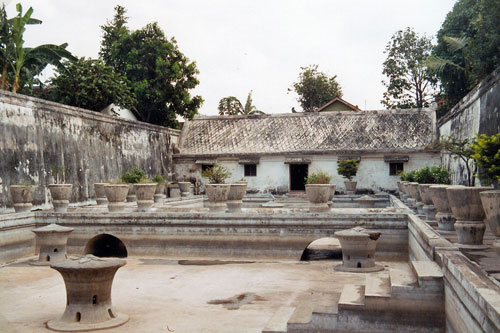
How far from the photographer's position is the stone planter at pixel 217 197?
1201 centimetres

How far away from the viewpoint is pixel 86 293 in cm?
619

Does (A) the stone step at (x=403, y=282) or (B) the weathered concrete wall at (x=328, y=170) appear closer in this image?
(A) the stone step at (x=403, y=282)

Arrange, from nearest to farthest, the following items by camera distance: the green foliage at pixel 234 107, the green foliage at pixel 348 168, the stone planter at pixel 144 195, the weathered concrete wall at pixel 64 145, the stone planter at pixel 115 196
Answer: the stone planter at pixel 115 196, the stone planter at pixel 144 195, the weathered concrete wall at pixel 64 145, the green foliage at pixel 348 168, the green foliage at pixel 234 107

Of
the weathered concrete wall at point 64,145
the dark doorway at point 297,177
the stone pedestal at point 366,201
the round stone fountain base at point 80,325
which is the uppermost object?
the weathered concrete wall at point 64,145

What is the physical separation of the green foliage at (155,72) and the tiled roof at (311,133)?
1955 millimetres

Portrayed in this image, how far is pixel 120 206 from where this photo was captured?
42.3 feet

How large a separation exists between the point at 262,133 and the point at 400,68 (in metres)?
12.8

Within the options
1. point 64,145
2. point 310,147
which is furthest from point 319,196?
point 310,147

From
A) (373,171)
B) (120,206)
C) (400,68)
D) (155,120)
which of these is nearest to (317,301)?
(120,206)

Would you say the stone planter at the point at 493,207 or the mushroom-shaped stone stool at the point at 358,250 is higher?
the stone planter at the point at 493,207

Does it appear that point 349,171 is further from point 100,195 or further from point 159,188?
point 100,195

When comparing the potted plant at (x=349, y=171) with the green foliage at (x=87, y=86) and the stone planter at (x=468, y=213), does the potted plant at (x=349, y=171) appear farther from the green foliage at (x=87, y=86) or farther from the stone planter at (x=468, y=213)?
the stone planter at (x=468, y=213)

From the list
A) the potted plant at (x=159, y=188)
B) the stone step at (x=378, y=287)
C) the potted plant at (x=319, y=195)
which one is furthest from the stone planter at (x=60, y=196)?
the stone step at (x=378, y=287)

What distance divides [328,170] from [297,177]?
2729 millimetres
